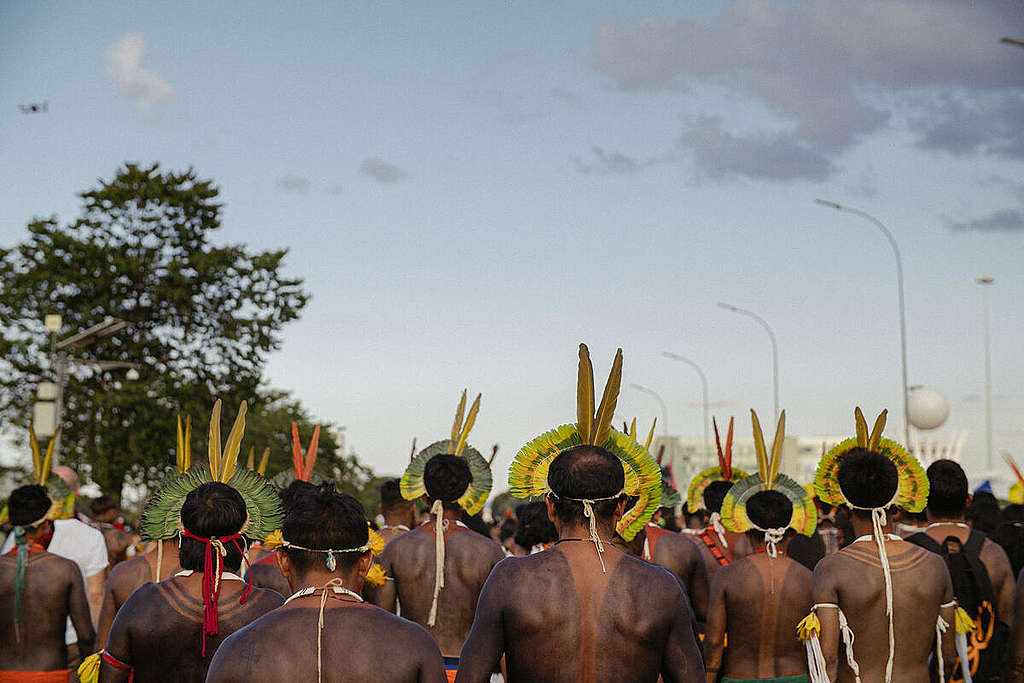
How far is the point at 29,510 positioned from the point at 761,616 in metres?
4.68

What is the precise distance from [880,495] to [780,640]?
1.27m

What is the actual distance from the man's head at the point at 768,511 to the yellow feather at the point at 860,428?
0.74m

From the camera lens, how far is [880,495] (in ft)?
20.4

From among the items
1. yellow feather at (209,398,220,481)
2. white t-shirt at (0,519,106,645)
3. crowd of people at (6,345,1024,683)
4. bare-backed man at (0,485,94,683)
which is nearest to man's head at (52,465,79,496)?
crowd of people at (6,345,1024,683)

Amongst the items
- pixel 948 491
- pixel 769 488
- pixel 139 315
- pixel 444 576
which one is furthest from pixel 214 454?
pixel 139 315

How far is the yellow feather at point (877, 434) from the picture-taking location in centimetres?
651

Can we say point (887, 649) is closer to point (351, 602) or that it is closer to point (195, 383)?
point (351, 602)

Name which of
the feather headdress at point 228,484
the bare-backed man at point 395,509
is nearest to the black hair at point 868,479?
the feather headdress at point 228,484

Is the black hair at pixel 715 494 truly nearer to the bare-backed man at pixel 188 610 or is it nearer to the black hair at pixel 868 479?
the black hair at pixel 868 479

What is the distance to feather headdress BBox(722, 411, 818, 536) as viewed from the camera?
7.51 m

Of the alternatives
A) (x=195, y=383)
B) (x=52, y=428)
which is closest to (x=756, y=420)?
(x=52, y=428)

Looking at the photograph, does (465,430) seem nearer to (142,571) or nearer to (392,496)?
(392,496)

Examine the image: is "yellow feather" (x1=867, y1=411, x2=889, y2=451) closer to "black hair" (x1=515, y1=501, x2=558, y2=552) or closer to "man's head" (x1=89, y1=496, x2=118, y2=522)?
"black hair" (x1=515, y1=501, x2=558, y2=552)

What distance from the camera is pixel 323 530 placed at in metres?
3.98
